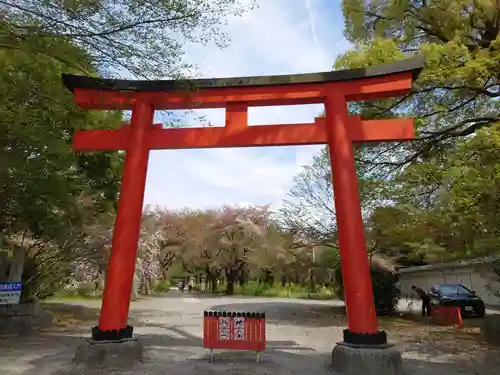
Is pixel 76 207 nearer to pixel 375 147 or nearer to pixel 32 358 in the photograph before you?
pixel 32 358

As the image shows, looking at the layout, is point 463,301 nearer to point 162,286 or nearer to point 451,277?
point 451,277

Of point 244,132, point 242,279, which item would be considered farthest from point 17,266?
point 242,279

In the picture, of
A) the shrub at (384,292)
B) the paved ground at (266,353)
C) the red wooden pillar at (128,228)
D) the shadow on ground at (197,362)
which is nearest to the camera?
the shadow on ground at (197,362)

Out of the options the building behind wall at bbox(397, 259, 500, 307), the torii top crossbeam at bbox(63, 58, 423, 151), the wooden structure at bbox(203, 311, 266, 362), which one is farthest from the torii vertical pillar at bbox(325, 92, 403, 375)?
the building behind wall at bbox(397, 259, 500, 307)

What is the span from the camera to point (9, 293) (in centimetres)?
998

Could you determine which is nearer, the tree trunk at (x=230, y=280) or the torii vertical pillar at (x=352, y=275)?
the torii vertical pillar at (x=352, y=275)

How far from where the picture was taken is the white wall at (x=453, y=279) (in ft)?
66.1

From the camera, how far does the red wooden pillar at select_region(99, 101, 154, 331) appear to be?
22.7ft

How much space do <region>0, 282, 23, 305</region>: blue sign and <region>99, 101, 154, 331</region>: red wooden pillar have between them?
457 cm

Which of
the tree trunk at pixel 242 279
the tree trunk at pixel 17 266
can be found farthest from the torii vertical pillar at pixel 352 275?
the tree trunk at pixel 242 279

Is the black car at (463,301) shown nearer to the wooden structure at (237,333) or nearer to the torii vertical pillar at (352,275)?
the torii vertical pillar at (352,275)

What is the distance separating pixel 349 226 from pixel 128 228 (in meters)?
3.97

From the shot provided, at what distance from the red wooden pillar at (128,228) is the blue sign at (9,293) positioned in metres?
4.57

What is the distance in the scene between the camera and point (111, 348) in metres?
6.66
